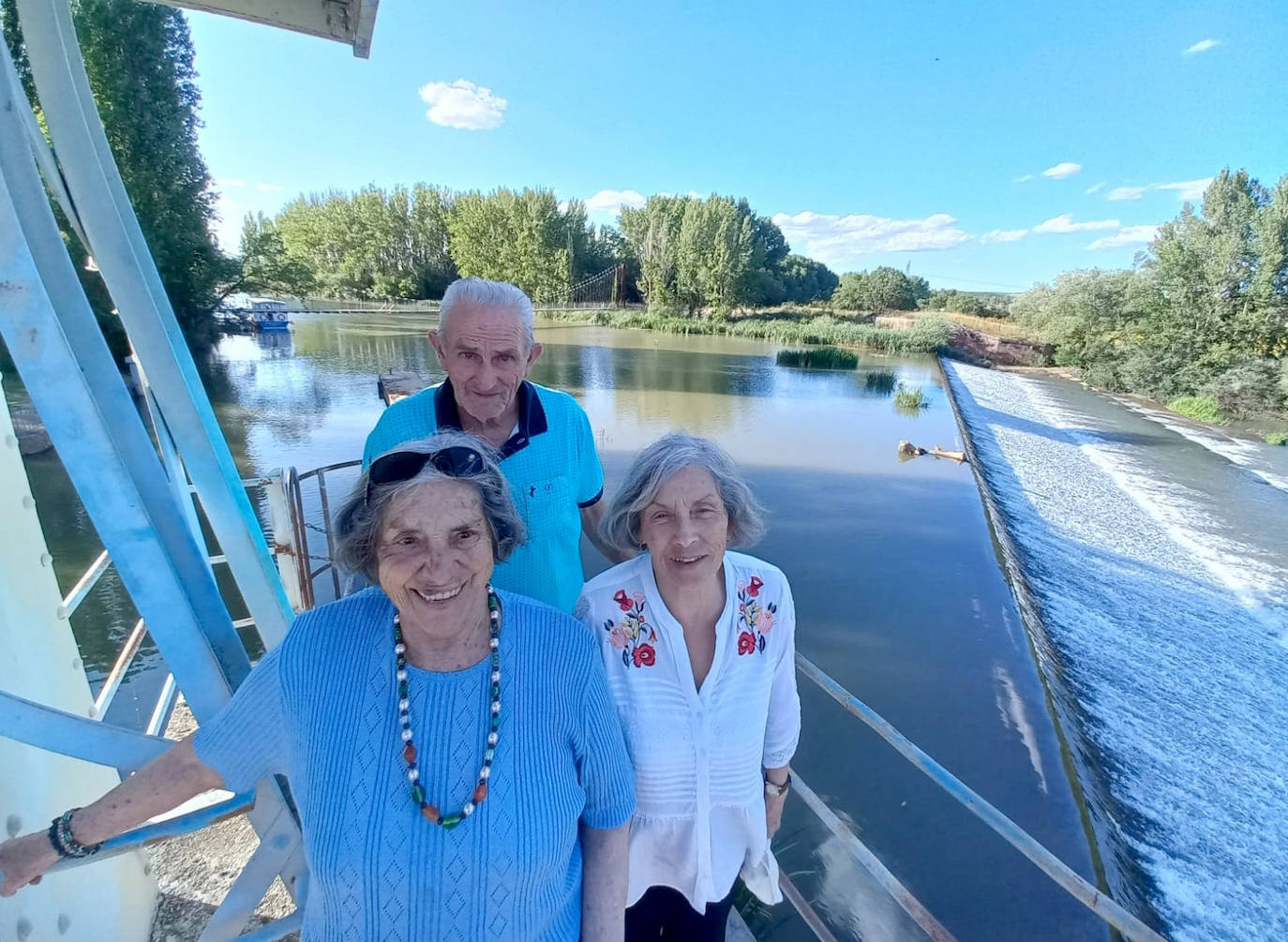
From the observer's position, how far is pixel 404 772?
97 cm

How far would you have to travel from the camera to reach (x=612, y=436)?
13031mm

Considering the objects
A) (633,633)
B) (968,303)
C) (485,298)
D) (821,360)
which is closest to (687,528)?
(633,633)

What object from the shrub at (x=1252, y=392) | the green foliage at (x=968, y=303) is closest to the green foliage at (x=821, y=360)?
the shrub at (x=1252, y=392)

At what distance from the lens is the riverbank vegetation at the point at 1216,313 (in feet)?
65.1

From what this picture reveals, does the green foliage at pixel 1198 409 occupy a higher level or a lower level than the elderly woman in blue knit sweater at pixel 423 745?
lower

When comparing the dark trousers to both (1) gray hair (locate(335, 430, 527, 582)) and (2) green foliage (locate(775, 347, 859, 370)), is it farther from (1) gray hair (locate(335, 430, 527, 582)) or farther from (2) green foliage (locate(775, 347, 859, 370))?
(2) green foliage (locate(775, 347, 859, 370))

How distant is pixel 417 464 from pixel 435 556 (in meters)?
0.17

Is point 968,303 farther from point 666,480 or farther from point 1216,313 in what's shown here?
point 666,480

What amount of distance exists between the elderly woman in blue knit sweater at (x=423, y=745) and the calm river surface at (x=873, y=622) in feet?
9.57

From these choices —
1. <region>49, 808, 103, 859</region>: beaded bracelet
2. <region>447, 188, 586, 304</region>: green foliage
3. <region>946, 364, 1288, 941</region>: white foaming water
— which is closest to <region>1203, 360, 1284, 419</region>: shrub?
<region>946, 364, 1288, 941</region>: white foaming water

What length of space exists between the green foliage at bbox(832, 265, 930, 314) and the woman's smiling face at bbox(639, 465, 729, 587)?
49.9 meters

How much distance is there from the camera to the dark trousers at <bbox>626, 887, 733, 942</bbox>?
4.70 ft

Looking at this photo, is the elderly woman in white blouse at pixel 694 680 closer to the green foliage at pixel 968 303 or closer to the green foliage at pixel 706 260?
the green foliage at pixel 706 260

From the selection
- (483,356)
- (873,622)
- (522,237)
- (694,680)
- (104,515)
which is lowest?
(873,622)
